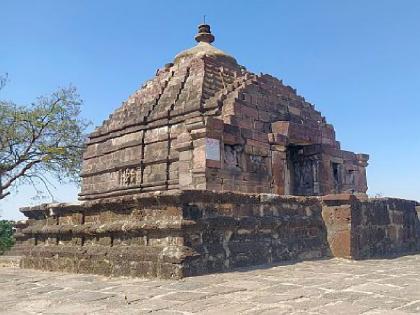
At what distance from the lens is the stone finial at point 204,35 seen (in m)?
15.6

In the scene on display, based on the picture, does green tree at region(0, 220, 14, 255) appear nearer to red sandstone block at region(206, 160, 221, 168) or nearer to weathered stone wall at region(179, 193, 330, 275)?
red sandstone block at region(206, 160, 221, 168)

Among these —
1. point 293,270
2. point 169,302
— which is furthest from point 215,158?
point 169,302

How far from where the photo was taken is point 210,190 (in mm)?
5660

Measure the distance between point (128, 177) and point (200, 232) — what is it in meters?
7.83

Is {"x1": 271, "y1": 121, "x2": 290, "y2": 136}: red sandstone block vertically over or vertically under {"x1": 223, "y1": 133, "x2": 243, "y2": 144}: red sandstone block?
over

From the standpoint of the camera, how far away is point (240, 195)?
237 inches

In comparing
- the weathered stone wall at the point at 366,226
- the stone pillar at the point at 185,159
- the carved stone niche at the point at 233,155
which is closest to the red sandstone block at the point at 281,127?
the carved stone niche at the point at 233,155

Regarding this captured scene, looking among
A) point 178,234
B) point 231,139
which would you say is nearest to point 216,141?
point 231,139

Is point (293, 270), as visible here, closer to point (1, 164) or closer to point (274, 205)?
point (274, 205)

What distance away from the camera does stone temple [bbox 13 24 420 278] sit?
5.48 m

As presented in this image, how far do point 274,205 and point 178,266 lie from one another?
2.22 m

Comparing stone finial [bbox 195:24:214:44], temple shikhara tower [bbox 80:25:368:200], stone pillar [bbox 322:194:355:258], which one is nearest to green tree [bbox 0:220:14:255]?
temple shikhara tower [bbox 80:25:368:200]

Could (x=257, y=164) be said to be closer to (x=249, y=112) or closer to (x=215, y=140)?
(x=249, y=112)

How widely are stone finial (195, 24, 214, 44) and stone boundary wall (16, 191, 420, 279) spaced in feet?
31.4
